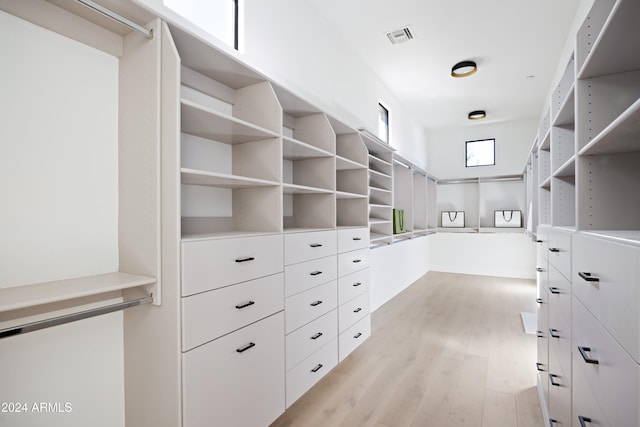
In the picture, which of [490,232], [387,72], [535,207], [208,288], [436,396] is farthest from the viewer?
[490,232]

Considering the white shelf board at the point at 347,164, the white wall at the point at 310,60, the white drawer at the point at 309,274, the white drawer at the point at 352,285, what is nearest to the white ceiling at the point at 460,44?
the white wall at the point at 310,60

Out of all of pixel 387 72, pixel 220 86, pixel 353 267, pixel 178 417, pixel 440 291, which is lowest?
pixel 440 291

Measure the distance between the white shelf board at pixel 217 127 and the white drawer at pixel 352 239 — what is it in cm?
109

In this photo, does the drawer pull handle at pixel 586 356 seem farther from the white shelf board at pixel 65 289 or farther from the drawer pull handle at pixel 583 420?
the white shelf board at pixel 65 289

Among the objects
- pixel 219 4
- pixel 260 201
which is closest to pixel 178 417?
pixel 260 201

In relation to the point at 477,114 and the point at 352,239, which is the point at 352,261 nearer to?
the point at 352,239

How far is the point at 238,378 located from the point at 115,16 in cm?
168

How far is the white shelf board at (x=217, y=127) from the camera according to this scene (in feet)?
4.91

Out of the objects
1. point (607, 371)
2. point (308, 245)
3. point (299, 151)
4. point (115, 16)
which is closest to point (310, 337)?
point (308, 245)

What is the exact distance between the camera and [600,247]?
97 centimetres

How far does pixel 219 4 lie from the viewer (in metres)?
2.24

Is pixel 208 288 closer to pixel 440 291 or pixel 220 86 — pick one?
pixel 220 86

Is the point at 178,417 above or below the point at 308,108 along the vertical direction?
below

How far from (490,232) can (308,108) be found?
18.5 ft
